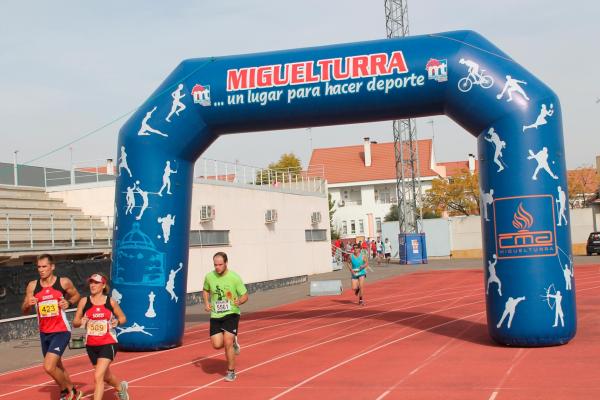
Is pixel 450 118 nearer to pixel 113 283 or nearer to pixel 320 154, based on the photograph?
pixel 113 283

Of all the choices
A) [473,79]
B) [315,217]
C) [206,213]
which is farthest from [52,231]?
[315,217]

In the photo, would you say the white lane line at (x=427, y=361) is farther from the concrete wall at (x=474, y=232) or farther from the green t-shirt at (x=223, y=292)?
the concrete wall at (x=474, y=232)

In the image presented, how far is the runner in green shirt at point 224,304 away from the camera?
34.8 feet

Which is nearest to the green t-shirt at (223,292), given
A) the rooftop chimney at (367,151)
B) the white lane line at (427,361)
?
the white lane line at (427,361)

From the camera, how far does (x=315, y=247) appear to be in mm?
37469

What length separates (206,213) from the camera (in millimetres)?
25938

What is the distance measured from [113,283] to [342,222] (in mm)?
64230

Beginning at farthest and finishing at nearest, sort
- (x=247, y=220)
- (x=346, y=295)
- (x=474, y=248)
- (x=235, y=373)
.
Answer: (x=474, y=248), (x=247, y=220), (x=346, y=295), (x=235, y=373)

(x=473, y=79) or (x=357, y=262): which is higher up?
(x=473, y=79)

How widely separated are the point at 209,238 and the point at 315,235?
11.9 m

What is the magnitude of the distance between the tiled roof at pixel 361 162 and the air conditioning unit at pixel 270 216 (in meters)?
44.6

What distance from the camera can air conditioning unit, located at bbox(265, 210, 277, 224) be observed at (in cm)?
3140

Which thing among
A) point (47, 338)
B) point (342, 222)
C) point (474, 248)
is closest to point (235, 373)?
point (47, 338)

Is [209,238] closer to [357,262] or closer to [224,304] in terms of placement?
[357,262]
